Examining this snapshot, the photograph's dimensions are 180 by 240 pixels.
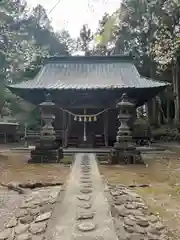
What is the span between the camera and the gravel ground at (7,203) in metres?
4.19

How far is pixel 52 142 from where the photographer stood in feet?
35.4

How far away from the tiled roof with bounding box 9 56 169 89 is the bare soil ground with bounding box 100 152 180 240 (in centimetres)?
552

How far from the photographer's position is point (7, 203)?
16.3ft

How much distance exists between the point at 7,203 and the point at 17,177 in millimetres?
2712

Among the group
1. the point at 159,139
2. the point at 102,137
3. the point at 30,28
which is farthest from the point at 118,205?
the point at 30,28

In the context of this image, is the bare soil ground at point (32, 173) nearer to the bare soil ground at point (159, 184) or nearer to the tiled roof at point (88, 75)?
the bare soil ground at point (159, 184)

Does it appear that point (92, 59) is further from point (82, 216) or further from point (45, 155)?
point (82, 216)

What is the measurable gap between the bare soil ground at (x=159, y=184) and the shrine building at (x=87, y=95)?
5.33m

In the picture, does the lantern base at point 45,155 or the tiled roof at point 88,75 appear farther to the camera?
the tiled roof at point 88,75

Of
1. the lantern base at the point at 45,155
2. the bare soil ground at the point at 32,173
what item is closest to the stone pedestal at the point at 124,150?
the bare soil ground at the point at 32,173

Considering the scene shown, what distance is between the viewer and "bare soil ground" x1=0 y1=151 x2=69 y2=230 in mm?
4672

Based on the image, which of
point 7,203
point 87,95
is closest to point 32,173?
point 7,203

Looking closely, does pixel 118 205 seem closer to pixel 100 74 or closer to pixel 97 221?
pixel 97 221

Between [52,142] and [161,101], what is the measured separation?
727 inches
